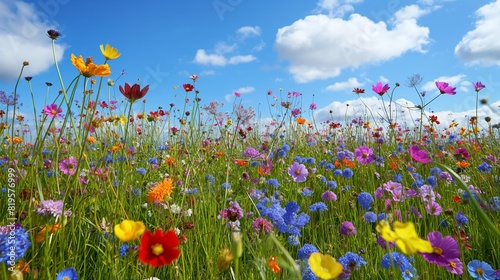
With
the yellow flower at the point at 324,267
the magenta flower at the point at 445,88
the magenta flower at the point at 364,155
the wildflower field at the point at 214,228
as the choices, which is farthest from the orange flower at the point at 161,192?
the magenta flower at the point at 445,88

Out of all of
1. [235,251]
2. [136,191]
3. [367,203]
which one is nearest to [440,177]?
[367,203]

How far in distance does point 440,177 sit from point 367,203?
76 centimetres

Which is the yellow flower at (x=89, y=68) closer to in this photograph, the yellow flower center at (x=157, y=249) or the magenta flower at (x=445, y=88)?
the yellow flower center at (x=157, y=249)

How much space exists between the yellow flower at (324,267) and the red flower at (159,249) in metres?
0.26

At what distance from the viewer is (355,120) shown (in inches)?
192

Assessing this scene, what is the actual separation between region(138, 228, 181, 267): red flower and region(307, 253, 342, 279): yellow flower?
26 centimetres

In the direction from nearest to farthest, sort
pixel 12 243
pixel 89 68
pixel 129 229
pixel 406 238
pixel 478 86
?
pixel 406 238 < pixel 129 229 < pixel 12 243 < pixel 89 68 < pixel 478 86

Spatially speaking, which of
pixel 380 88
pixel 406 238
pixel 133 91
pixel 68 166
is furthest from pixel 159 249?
pixel 380 88

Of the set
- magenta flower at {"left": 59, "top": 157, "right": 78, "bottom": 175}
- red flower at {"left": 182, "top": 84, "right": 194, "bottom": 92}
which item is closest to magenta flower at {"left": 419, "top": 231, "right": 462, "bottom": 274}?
magenta flower at {"left": 59, "top": 157, "right": 78, "bottom": 175}

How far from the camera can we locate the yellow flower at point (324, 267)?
50 cm

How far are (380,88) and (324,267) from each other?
1.69 m

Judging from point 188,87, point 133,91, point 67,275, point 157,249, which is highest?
point 188,87

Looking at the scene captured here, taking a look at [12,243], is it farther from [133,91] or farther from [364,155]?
[364,155]

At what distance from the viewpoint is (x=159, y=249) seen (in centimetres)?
67
